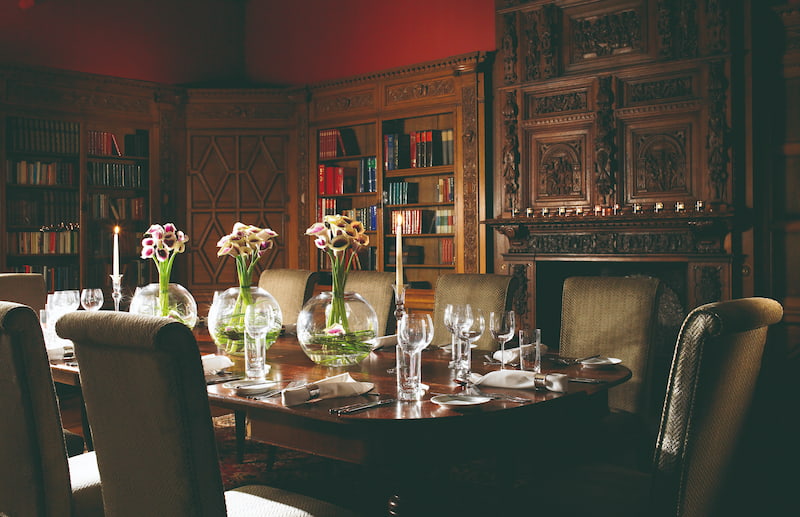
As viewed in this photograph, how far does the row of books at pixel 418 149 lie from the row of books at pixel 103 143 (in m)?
2.25

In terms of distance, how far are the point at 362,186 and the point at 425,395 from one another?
14.8ft

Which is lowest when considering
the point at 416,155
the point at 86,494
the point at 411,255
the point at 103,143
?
the point at 86,494

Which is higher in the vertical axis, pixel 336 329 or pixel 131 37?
pixel 131 37

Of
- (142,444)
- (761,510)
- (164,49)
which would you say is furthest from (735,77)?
(164,49)

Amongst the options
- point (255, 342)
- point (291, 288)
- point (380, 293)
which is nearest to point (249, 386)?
point (255, 342)

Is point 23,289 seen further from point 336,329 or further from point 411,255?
point 411,255

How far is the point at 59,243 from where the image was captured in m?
6.08

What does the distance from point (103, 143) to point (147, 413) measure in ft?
17.4

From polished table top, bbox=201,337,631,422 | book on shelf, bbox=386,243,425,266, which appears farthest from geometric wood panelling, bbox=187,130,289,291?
polished table top, bbox=201,337,631,422

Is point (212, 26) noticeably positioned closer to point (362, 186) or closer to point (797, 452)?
point (362, 186)

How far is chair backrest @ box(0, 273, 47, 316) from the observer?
3.75 m

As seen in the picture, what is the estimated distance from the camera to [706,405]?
5.07ft

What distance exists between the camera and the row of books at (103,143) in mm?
6223

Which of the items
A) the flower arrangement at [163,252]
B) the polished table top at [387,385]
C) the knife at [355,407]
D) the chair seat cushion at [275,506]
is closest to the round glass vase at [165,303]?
the flower arrangement at [163,252]
